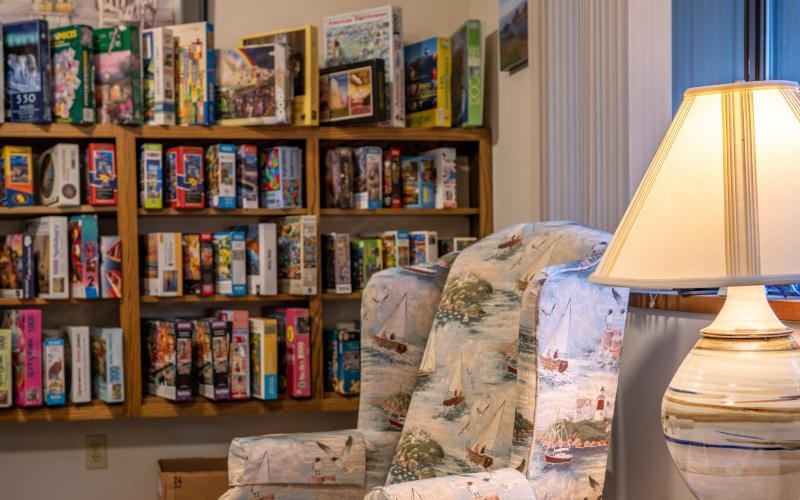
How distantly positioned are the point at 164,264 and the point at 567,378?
1832 mm

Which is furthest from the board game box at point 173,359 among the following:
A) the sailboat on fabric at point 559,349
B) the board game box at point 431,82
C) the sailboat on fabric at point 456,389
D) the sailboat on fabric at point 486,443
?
the sailboat on fabric at point 559,349

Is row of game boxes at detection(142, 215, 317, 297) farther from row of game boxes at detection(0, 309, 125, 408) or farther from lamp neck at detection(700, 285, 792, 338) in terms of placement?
lamp neck at detection(700, 285, 792, 338)

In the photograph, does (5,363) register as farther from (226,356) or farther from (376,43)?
(376,43)

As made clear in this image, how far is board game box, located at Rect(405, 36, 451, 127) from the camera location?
3.35 metres

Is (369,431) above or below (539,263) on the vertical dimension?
below

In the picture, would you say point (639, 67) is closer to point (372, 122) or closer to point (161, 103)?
point (372, 122)

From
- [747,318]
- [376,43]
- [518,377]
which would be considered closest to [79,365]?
[376,43]

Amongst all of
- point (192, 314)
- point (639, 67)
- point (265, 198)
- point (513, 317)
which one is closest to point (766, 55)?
point (639, 67)

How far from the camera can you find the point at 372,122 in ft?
10.9

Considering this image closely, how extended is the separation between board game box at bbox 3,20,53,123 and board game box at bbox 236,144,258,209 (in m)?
0.64

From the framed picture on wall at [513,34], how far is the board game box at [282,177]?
0.79 meters

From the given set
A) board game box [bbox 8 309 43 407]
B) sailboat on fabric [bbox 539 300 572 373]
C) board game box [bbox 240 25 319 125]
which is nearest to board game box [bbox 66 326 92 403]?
board game box [bbox 8 309 43 407]

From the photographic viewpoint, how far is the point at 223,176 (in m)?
3.25

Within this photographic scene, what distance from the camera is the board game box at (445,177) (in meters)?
3.45
